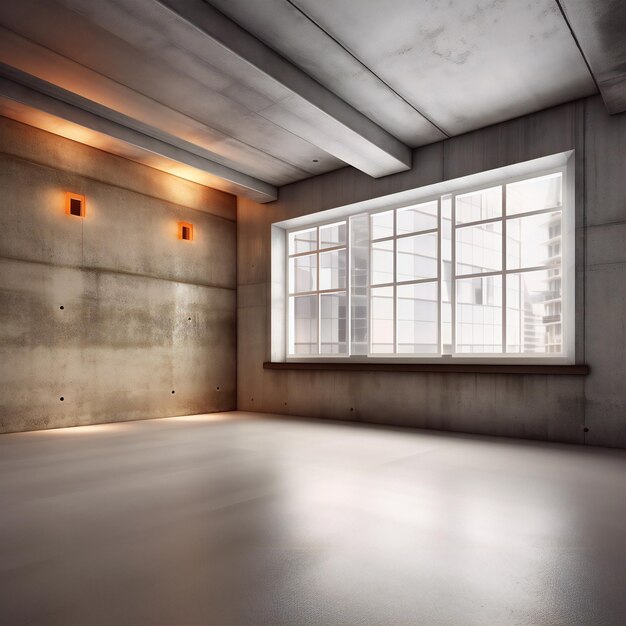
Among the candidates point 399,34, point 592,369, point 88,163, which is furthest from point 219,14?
point 592,369

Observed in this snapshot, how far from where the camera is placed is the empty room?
2.72 metres

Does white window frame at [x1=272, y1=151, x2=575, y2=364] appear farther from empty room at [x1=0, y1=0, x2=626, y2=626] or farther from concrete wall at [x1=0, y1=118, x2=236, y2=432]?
concrete wall at [x1=0, y1=118, x2=236, y2=432]

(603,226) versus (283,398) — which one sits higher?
(603,226)

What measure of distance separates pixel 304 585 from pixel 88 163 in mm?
7979

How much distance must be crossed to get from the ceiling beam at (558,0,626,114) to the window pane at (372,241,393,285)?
169 inches

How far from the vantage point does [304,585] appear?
2494 millimetres

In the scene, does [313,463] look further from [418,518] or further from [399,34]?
[399,34]

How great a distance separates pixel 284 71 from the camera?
233 inches

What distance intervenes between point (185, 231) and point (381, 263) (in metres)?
3.99

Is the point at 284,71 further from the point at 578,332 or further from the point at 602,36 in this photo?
the point at 578,332

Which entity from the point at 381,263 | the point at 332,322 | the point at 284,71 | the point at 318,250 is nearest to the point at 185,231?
the point at 318,250

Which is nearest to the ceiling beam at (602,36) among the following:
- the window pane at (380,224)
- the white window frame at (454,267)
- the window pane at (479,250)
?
the white window frame at (454,267)

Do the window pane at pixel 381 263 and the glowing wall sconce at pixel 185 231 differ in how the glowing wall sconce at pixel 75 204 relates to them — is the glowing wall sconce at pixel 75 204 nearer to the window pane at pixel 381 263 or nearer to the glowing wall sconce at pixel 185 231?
the glowing wall sconce at pixel 185 231

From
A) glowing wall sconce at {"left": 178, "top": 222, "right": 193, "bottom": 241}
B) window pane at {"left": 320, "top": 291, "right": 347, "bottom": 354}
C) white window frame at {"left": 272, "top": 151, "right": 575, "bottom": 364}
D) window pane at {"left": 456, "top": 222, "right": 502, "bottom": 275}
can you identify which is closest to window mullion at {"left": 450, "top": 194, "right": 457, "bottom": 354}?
white window frame at {"left": 272, "top": 151, "right": 575, "bottom": 364}
